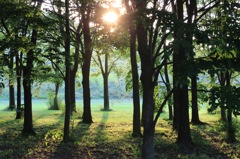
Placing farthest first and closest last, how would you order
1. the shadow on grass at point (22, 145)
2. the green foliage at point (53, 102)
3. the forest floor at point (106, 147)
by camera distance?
the green foliage at point (53, 102)
the forest floor at point (106, 147)
the shadow on grass at point (22, 145)

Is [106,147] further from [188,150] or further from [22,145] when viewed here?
[22,145]

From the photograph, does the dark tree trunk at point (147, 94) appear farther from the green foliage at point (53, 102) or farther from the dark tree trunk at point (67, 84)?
the green foliage at point (53, 102)

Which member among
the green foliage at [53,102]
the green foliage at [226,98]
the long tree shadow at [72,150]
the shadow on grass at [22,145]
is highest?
the green foliage at [226,98]

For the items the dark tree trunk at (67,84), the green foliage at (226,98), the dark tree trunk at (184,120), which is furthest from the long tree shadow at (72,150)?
the green foliage at (226,98)

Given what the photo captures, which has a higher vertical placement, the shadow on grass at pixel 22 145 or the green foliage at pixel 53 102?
the green foliage at pixel 53 102

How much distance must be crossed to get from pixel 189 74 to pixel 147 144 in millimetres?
2239

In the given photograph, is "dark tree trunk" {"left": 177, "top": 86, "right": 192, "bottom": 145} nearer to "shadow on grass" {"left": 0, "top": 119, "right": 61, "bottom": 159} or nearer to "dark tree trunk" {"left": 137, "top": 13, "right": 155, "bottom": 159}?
"shadow on grass" {"left": 0, "top": 119, "right": 61, "bottom": 159}

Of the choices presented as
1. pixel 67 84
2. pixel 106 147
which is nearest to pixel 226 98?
pixel 106 147

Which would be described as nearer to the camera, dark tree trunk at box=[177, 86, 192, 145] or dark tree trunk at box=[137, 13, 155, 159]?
dark tree trunk at box=[137, 13, 155, 159]

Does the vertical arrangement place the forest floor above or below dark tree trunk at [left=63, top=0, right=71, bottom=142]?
below

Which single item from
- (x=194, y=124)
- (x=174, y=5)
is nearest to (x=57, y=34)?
(x=174, y=5)

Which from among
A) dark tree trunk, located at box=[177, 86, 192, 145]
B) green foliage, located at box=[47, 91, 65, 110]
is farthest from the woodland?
green foliage, located at box=[47, 91, 65, 110]

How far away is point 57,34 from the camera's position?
460 inches

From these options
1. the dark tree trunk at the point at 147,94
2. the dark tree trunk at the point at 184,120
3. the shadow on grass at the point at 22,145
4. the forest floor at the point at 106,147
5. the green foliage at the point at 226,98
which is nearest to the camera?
the green foliage at the point at 226,98
